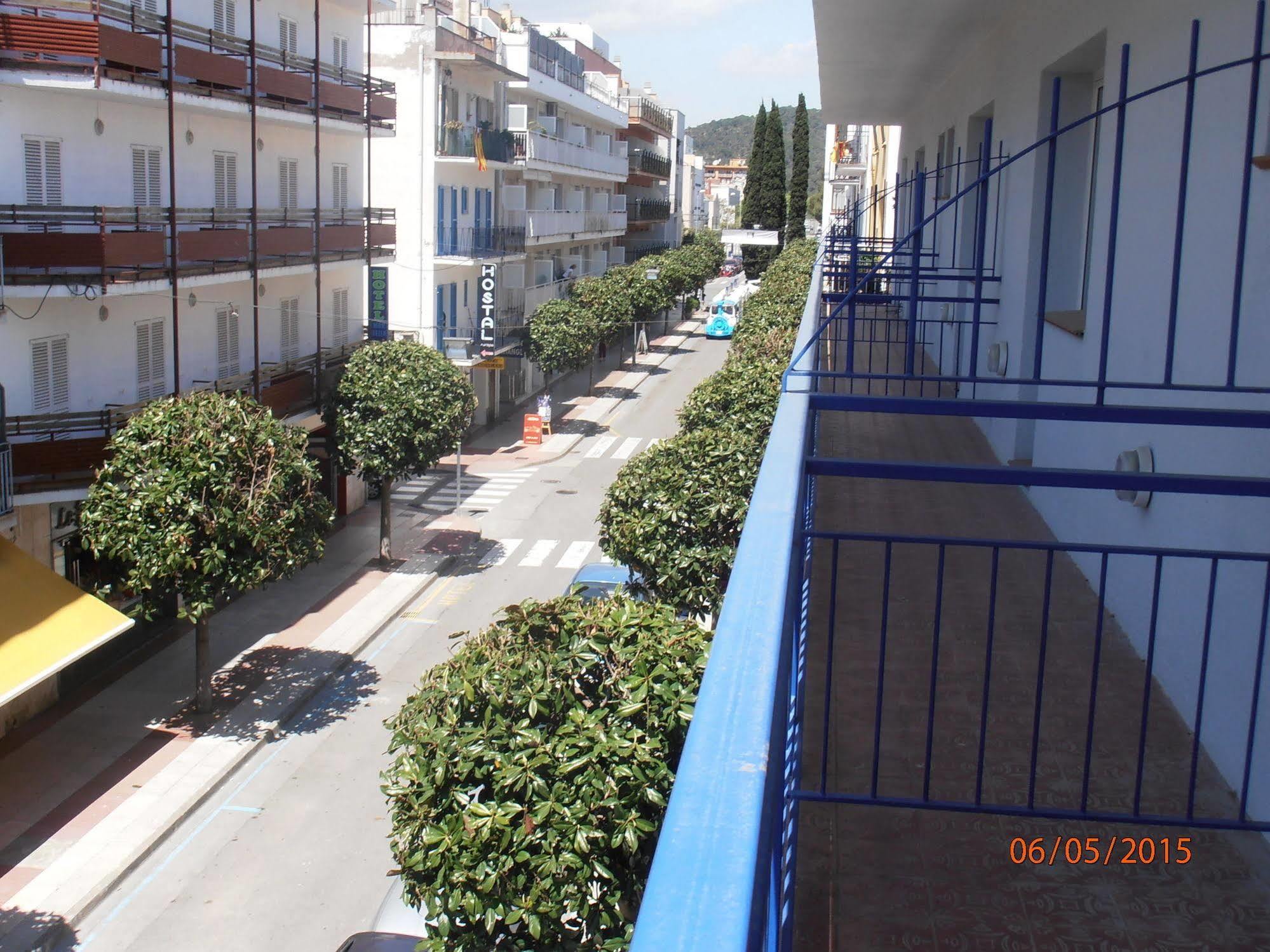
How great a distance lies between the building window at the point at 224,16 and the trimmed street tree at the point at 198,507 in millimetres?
8054

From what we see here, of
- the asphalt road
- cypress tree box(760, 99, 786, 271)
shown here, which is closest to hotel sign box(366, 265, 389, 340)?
the asphalt road

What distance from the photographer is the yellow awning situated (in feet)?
46.5

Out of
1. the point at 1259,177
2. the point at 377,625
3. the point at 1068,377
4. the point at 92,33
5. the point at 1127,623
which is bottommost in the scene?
the point at 377,625

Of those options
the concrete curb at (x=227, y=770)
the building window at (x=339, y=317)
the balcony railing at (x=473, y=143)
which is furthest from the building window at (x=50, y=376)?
the balcony railing at (x=473, y=143)

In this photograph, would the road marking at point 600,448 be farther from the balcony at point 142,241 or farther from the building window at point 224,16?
the building window at point 224,16

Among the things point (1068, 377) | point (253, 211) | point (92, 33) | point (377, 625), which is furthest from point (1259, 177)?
point (253, 211)

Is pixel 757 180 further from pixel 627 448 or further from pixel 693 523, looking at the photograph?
pixel 693 523

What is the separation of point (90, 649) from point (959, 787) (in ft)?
42.6

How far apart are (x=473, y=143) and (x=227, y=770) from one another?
24.4m

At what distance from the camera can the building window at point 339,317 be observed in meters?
28.6

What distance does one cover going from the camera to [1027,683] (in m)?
5.87

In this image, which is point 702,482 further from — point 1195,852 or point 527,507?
point 527,507

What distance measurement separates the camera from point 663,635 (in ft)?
27.8

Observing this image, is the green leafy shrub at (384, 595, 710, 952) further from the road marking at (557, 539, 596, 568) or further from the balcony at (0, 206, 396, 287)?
the road marking at (557, 539, 596, 568)
